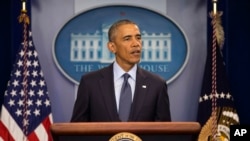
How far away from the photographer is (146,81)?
254 cm

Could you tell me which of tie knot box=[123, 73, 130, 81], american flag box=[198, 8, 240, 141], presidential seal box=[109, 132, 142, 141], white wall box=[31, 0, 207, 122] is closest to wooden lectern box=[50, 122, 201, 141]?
presidential seal box=[109, 132, 142, 141]

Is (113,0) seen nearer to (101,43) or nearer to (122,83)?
(101,43)

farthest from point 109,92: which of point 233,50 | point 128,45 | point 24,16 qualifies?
point 233,50

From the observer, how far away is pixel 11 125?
3725 millimetres

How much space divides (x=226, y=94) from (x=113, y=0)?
111 centimetres

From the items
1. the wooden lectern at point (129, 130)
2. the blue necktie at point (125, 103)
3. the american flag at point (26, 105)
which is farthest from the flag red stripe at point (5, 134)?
the wooden lectern at point (129, 130)

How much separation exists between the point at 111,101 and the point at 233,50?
1.72 meters

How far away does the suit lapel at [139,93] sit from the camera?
240 centimetres

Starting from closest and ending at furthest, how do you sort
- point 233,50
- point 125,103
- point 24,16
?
point 125,103 < point 24,16 < point 233,50

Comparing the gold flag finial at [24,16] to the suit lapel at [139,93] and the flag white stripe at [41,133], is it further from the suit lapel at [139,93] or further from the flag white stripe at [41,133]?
the suit lapel at [139,93]

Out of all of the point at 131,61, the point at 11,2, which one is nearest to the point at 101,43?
the point at 11,2

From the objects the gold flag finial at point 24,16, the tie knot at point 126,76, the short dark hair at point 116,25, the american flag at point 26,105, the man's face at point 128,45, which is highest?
the gold flag finial at point 24,16

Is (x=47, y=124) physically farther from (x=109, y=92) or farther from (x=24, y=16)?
(x=109, y=92)

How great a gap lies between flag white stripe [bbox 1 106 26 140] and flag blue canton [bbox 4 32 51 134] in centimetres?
2
